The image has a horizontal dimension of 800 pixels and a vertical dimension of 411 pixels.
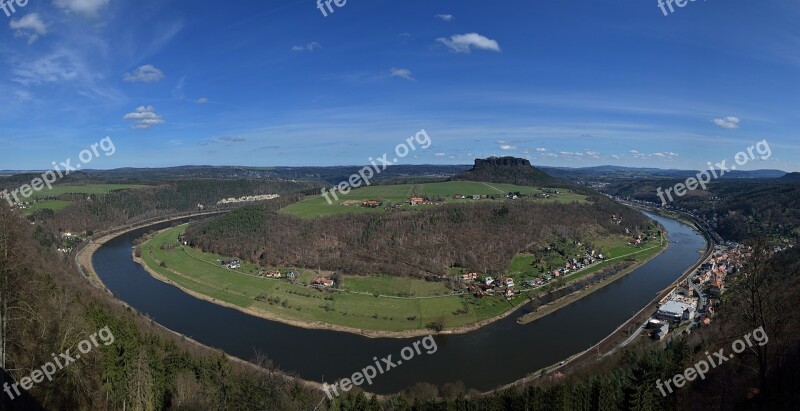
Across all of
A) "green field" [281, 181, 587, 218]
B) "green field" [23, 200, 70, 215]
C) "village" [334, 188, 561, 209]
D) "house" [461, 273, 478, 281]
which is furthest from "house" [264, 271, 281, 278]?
"green field" [23, 200, 70, 215]

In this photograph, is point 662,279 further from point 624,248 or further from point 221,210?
point 221,210

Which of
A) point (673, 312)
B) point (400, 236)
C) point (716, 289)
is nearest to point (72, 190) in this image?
point (400, 236)

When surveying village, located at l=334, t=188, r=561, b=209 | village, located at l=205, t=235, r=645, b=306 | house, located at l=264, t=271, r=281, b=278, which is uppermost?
village, located at l=334, t=188, r=561, b=209

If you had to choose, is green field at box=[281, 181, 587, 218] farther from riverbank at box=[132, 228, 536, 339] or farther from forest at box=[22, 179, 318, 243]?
riverbank at box=[132, 228, 536, 339]

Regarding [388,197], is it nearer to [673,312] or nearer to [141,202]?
[673,312]

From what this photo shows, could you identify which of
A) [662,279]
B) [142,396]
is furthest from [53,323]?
[662,279]

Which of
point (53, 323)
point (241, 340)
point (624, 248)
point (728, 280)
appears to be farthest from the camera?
point (624, 248)

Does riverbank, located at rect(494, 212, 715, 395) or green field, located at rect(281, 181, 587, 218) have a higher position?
green field, located at rect(281, 181, 587, 218)
